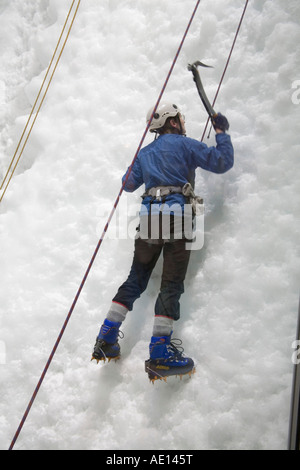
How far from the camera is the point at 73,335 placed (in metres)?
2.38

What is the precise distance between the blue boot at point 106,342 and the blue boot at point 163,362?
233 mm

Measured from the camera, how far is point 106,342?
206 centimetres

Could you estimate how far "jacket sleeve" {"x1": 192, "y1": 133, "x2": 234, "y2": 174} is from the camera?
2.04 m

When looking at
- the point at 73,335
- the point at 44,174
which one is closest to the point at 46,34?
the point at 44,174

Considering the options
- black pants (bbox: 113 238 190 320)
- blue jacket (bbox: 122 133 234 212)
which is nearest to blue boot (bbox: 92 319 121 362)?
black pants (bbox: 113 238 190 320)

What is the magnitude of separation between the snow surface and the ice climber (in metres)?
0.20

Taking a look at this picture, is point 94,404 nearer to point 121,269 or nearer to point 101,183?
point 121,269

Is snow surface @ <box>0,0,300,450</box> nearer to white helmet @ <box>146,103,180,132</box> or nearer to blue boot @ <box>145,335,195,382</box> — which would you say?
blue boot @ <box>145,335,195,382</box>

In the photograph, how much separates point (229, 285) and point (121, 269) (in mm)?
710

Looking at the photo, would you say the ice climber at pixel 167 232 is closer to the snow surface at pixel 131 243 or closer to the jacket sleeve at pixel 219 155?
the jacket sleeve at pixel 219 155

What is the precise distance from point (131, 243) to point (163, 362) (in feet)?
2.90

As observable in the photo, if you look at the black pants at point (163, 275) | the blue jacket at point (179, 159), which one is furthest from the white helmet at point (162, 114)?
the black pants at point (163, 275)

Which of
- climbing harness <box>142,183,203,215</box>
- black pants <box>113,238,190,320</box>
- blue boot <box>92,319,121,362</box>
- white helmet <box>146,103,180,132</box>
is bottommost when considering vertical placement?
blue boot <box>92,319,121,362</box>
